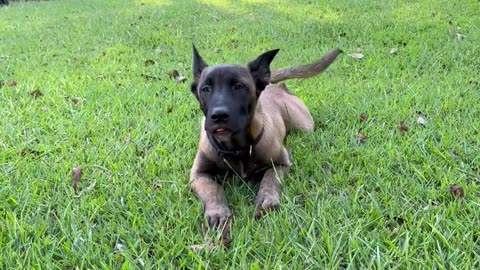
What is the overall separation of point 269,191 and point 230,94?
575mm

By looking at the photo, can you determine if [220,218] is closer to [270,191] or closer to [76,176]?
[270,191]

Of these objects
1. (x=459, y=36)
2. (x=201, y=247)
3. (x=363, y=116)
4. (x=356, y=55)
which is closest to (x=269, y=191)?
(x=201, y=247)

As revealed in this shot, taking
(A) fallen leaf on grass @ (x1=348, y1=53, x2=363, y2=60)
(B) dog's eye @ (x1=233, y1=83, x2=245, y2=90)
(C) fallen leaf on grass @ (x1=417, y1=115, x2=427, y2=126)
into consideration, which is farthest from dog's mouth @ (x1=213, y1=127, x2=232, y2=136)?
(A) fallen leaf on grass @ (x1=348, y1=53, x2=363, y2=60)

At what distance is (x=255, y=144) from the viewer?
304cm

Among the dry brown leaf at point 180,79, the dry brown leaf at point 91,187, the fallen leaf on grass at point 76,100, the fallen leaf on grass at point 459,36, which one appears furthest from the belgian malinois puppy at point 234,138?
the fallen leaf on grass at point 459,36

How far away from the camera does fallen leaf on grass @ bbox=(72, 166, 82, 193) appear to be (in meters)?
2.93

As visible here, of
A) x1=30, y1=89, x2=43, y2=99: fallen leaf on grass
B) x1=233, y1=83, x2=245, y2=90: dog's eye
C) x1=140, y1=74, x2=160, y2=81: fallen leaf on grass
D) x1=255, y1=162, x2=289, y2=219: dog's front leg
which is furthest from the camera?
x1=140, y1=74, x2=160, y2=81: fallen leaf on grass

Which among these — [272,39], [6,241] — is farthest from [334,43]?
[6,241]

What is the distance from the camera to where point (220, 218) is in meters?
2.46

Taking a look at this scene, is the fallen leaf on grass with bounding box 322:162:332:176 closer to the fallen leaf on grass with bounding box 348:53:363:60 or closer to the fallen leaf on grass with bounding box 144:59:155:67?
the fallen leaf on grass with bounding box 348:53:363:60

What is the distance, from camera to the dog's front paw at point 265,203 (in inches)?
99.6

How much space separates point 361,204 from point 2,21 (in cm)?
985

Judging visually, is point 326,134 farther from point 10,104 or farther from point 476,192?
point 10,104

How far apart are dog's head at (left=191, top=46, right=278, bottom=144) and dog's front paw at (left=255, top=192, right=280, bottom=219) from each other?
0.38 m
